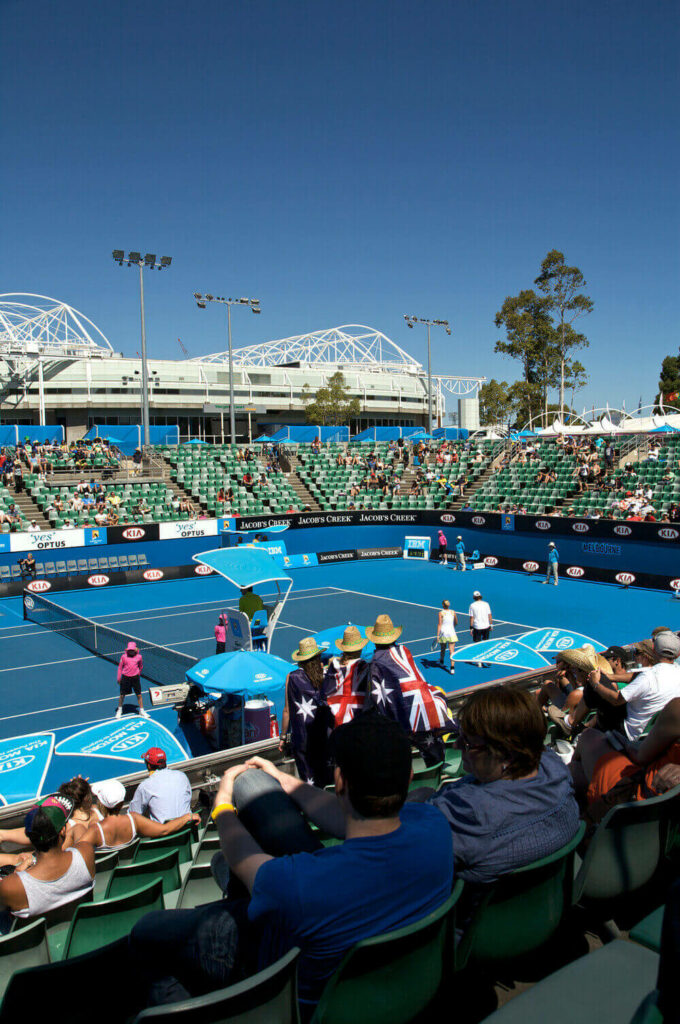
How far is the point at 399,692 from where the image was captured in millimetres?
6160

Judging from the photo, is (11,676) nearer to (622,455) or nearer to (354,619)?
(354,619)

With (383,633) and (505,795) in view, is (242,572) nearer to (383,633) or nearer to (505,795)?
(383,633)

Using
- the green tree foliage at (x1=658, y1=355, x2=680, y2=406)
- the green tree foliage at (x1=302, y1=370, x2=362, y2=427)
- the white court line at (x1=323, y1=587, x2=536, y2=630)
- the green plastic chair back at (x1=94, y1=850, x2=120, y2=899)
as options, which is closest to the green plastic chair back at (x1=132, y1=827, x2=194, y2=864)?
the green plastic chair back at (x1=94, y1=850, x2=120, y2=899)

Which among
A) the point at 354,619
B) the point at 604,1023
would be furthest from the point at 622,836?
the point at 354,619

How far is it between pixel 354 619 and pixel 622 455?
18717mm

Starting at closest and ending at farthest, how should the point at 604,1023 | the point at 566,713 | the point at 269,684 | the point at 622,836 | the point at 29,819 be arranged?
1. the point at 604,1023
2. the point at 622,836
3. the point at 29,819
4. the point at 566,713
5. the point at 269,684

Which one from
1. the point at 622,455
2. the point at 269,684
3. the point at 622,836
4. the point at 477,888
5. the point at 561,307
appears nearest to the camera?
the point at 477,888

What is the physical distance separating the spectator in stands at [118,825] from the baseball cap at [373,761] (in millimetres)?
4141

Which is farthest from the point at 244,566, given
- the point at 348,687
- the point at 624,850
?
the point at 624,850

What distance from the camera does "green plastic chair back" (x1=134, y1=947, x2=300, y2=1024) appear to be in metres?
1.98

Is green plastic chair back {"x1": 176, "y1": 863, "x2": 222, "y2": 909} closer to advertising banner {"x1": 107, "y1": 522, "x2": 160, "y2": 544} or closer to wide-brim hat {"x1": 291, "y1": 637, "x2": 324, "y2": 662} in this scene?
wide-brim hat {"x1": 291, "y1": 637, "x2": 324, "y2": 662}

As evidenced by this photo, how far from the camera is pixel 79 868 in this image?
4.32 m

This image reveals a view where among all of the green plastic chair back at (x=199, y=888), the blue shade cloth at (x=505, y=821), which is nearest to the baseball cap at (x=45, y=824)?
the green plastic chair back at (x=199, y=888)

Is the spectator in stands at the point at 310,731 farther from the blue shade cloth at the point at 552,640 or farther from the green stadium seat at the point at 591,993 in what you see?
the blue shade cloth at the point at 552,640
